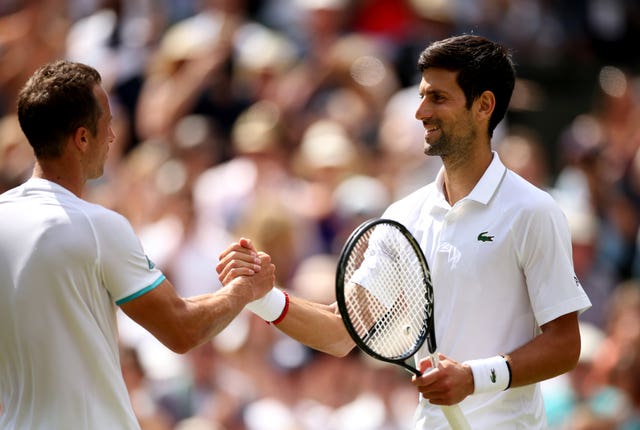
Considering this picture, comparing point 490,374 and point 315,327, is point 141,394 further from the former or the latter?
point 490,374

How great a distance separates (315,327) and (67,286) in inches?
44.7

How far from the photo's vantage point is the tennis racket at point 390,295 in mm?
4422

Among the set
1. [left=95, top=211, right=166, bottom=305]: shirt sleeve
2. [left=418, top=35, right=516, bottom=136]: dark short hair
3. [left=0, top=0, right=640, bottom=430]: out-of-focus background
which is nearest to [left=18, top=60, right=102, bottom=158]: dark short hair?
[left=95, top=211, right=166, bottom=305]: shirt sleeve

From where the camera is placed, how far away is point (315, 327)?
5004 millimetres

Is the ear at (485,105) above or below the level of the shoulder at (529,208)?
above

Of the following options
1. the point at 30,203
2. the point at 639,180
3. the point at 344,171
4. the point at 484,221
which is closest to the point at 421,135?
the point at 344,171

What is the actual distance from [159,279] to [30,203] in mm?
496

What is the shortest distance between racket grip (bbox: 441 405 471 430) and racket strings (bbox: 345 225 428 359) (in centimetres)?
23

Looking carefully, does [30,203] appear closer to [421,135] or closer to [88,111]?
[88,111]

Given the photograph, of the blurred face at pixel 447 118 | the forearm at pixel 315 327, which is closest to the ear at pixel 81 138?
the forearm at pixel 315 327

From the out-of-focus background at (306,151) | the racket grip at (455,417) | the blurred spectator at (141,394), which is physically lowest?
the blurred spectator at (141,394)

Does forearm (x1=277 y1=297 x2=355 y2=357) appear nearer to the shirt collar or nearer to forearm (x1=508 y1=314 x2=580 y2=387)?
the shirt collar

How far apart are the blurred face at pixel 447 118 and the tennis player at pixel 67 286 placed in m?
1.09

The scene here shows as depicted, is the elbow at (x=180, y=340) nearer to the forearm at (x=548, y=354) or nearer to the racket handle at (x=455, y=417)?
the racket handle at (x=455, y=417)
